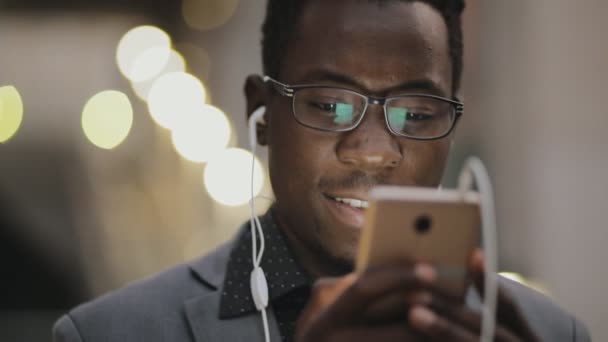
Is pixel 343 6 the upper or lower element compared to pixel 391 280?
upper

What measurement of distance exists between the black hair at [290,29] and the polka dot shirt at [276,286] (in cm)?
49

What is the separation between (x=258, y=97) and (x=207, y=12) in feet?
25.1

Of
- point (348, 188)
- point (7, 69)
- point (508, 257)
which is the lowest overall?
point (508, 257)

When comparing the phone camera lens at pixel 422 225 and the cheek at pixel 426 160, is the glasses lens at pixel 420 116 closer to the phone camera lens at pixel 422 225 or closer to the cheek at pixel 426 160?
the cheek at pixel 426 160

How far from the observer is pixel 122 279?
8258 mm

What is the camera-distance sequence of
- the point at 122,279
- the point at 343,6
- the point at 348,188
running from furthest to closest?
the point at 122,279
the point at 343,6
the point at 348,188

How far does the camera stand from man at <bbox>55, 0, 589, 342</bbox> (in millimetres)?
2260

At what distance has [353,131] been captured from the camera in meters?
2.24

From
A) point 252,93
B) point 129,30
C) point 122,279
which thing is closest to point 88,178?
point 122,279

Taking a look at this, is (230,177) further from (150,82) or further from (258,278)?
(258,278)

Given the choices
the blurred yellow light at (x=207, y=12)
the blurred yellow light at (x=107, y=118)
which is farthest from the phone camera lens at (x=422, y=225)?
the blurred yellow light at (x=207, y=12)

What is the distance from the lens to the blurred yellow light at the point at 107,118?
8.40 meters

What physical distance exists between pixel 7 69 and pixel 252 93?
5742mm

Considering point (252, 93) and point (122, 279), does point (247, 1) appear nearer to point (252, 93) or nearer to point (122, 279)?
point (122, 279)
